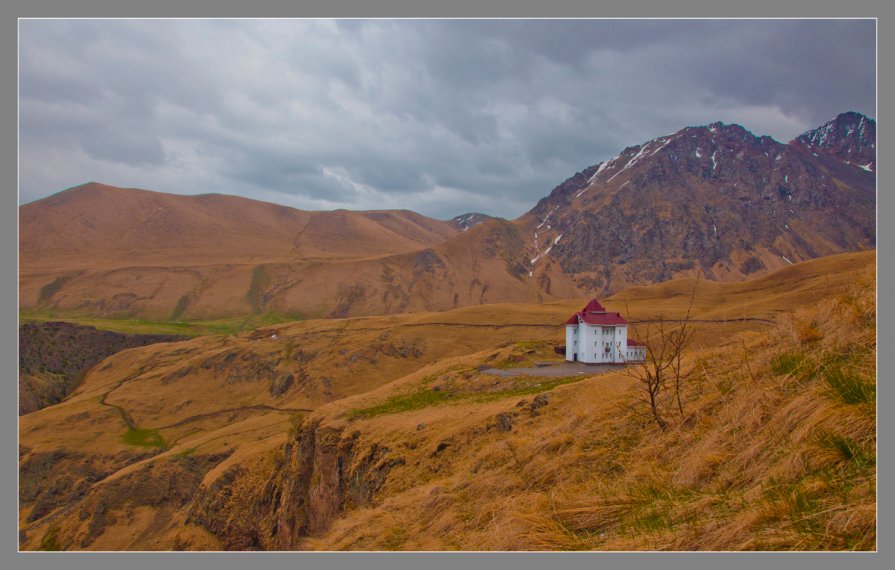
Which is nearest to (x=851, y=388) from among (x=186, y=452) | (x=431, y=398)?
(x=431, y=398)

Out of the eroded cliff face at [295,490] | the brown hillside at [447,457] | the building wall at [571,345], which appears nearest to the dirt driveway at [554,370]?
the brown hillside at [447,457]

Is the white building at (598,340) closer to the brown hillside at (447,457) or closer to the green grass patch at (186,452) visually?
the brown hillside at (447,457)

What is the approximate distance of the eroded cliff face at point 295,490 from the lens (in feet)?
63.7

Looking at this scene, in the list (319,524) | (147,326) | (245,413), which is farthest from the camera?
(147,326)

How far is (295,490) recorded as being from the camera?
81.6 ft

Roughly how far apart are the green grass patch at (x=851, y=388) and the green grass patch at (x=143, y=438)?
69.2 meters

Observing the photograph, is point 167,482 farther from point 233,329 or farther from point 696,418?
point 233,329

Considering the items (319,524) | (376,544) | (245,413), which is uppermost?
(376,544)

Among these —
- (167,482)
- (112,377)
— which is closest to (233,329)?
(112,377)

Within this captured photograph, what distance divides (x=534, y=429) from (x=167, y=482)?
136 feet

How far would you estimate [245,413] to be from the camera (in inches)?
2798

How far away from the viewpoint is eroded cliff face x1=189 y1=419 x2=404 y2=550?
19.4 meters

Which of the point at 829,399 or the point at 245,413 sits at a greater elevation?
the point at 829,399

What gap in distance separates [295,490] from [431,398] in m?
7.69
